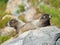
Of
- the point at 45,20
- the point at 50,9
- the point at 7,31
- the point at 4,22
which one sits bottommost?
the point at 7,31

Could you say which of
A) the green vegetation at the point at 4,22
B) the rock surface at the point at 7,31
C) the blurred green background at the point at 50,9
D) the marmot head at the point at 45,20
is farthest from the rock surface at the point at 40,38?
the green vegetation at the point at 4,22

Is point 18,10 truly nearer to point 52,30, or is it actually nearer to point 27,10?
point 27,10

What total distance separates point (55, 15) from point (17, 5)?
8009 millimetres

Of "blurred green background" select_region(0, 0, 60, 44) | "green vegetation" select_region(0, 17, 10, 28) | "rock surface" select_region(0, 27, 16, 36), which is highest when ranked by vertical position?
"blurred green background" select_region(0, 0, 60, 44)

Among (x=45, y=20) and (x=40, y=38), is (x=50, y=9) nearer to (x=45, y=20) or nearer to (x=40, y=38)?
(x=45, y=20)

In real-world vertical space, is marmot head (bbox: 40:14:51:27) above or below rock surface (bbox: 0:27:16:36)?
above

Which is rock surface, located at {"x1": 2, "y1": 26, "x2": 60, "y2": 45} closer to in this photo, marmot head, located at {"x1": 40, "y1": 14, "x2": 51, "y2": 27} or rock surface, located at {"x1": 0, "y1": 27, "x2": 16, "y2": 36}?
marmot head, located at {"x1": 40, "y1": 14, "x2": 51, "y2": 27}

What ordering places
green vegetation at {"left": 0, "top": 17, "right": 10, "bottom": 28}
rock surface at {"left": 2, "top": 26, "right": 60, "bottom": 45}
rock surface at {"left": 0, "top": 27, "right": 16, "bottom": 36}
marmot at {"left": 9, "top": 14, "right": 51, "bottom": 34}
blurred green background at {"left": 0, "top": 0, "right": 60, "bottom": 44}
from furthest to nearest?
green vegetation at {"left": 0, "top": 17, "right": 10, "bottom": 28}
rock surface at {"left": 0, "top": 27, "right": 16, "bottom": 36}
blurred green background at {"left": 0, "top": 0, "right": 60, "bottom": 44}
marmot at {"left": 9, "top": 14, "right": 51, "bottom": 34}
rock surface at {"left": 2, "top": 26, "right": 60, "bottom": 45}

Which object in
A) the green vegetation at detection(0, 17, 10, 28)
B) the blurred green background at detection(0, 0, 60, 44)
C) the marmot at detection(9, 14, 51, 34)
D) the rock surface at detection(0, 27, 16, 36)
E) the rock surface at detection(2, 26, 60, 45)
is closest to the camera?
the rock surface at detection(2, 26, 60, 45)

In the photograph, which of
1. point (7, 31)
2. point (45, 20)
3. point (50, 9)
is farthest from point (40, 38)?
point (50, 9)

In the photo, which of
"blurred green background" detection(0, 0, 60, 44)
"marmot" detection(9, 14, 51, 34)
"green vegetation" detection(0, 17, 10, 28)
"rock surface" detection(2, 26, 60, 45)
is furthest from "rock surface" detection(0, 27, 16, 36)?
"rock surface" detection(2, 26, 60, 45)

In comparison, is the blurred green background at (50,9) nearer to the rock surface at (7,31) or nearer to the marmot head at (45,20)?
the marmot head at (45,20)

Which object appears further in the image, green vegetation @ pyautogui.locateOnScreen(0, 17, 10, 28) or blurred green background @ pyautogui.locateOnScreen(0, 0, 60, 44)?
green vegetation @ pyautogui.locateOnScreen(0, 17, 10, 28)

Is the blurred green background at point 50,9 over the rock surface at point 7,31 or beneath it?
over
